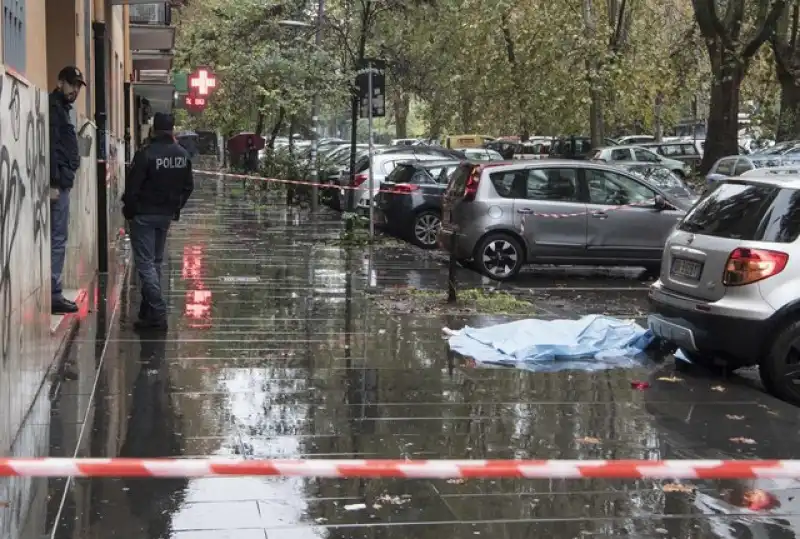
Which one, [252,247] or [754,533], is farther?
[252,247]

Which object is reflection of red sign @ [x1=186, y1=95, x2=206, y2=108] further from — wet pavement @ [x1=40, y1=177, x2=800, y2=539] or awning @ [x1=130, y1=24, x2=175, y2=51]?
wet pavement @ [x1=40, y1=177, x2=800, y2=539]

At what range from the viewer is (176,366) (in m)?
8.48

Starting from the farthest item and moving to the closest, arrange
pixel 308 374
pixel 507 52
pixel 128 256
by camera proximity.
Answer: pixel 507 52 → pixel 128 256 → pixel 308 374

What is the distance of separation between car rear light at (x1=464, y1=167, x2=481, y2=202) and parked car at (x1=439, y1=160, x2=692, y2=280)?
0.05 feet

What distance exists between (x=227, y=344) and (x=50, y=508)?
437 cm

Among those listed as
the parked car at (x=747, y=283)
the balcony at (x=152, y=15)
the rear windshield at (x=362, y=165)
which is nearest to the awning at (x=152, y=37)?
the balcony at (x=152, y=15)

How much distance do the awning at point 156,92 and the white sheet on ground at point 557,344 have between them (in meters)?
18.9

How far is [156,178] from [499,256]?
631 centimetres

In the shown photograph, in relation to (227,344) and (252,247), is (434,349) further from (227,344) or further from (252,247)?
(252,247)

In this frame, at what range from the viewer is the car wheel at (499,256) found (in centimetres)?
1473

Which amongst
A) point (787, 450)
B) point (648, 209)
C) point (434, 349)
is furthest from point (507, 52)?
point (787, 450)

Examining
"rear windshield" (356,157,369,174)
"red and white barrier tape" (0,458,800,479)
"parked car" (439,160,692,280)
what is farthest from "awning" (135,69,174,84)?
"red and white barrier tape" (0,458,800,479)

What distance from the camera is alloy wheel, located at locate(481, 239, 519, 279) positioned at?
581 inches

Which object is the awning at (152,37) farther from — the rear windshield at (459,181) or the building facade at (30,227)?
the building facade at (30,227)
